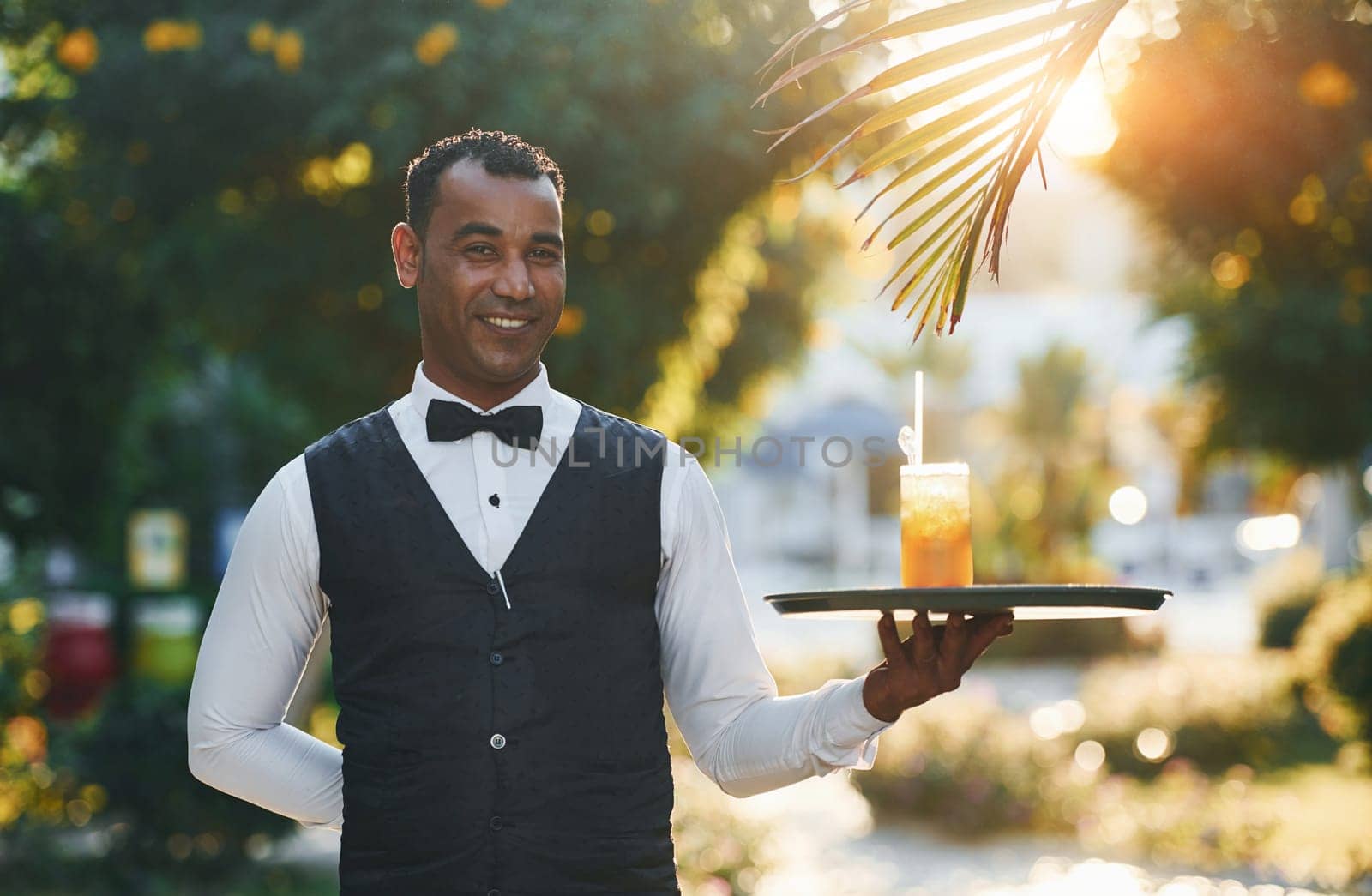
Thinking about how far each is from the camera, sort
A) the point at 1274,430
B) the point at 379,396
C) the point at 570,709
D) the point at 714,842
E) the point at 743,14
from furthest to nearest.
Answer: the point at 1274,430
the point at 714,842
the point at 379,396
the point at 743,14
the point at 570,709

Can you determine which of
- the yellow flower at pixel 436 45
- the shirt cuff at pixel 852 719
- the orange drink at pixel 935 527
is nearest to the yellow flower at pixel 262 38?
the yellow flower at pixel 436 45

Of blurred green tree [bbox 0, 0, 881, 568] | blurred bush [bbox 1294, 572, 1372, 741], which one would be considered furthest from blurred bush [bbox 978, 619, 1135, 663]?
blurred green tree [bbox 0, 0, 881, 568]

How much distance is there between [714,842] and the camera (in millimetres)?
6371

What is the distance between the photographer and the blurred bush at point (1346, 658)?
8.57m

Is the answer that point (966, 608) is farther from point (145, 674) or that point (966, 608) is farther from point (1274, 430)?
point (145, 674)

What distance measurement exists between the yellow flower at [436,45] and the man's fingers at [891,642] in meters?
2.90

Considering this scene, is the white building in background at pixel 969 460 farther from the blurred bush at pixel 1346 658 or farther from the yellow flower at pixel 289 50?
the yellow flower at pixel 289 50

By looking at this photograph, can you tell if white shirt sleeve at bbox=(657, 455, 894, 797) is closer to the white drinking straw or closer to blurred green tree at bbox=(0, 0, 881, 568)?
the white drinking straw

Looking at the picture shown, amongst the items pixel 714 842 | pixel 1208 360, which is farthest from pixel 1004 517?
pixel 714 842

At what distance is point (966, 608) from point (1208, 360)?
874 centimetres

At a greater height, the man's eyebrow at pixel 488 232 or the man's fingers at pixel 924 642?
the man's eyebrow at pixel 488 232

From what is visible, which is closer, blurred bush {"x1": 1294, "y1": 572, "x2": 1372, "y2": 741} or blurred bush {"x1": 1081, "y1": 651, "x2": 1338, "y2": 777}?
blurred bush {"x1": 1294, "y1": 572, "x2": 1372, "y2": 741}


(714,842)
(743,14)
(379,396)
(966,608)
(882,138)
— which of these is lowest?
(714,842)

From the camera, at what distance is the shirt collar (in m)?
2.42
